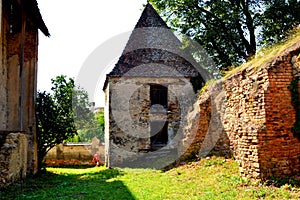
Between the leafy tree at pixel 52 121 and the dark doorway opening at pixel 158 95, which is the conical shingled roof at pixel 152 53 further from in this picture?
the leafy tree at pixel 52 121

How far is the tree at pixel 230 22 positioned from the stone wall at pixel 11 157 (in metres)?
13.4

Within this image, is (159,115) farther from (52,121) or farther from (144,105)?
(52,121)

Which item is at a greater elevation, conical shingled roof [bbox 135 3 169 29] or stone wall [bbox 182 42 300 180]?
conical shingled roof [bbox 135 3 169 29]

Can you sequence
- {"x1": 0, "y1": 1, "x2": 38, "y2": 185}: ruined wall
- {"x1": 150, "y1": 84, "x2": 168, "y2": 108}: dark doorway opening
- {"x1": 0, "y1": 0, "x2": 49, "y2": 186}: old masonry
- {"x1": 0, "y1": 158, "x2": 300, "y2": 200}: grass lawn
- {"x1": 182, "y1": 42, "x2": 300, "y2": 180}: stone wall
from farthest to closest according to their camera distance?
{"x1": 150, "y1": 84, "x2": 168, "y2": 108}: dark doorway opening
{"x1": 0, "y1": 1, "x2": 38, "y2": 185}: ruined wall
{"x1": 0, "y1": 0, "x2": 49, "y2": 186}: old masonry
{"x1": 182, "y1": 42, "x2": 300, "y2": 180}: stone wall
{"x1": 0, "y1": 158, "x2": 300, "y2": 200}: grass lawn

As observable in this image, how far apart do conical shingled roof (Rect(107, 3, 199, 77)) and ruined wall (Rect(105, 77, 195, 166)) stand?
493 mm

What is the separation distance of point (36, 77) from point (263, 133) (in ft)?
34.4

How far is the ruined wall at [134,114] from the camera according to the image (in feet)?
56.5

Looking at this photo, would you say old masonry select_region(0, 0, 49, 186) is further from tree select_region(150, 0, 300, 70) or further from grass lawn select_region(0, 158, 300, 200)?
tree select_region(150, 0, 300, 70)

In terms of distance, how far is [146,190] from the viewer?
7.75m

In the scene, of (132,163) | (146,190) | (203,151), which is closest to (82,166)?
(132,163)

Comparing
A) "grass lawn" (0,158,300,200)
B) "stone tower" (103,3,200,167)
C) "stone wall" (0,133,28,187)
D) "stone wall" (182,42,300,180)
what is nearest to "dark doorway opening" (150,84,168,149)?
"stone tower" (103,3,200,167)

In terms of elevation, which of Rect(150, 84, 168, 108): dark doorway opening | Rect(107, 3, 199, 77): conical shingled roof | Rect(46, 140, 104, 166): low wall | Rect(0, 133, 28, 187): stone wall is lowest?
Rect(46, 140, 104, 166): low wall

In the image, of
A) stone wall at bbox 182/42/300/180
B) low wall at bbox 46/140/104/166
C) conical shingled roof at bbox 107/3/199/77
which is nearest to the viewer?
stone wall at bbox 182/42/300/180

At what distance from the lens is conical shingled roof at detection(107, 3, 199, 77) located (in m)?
17.9
